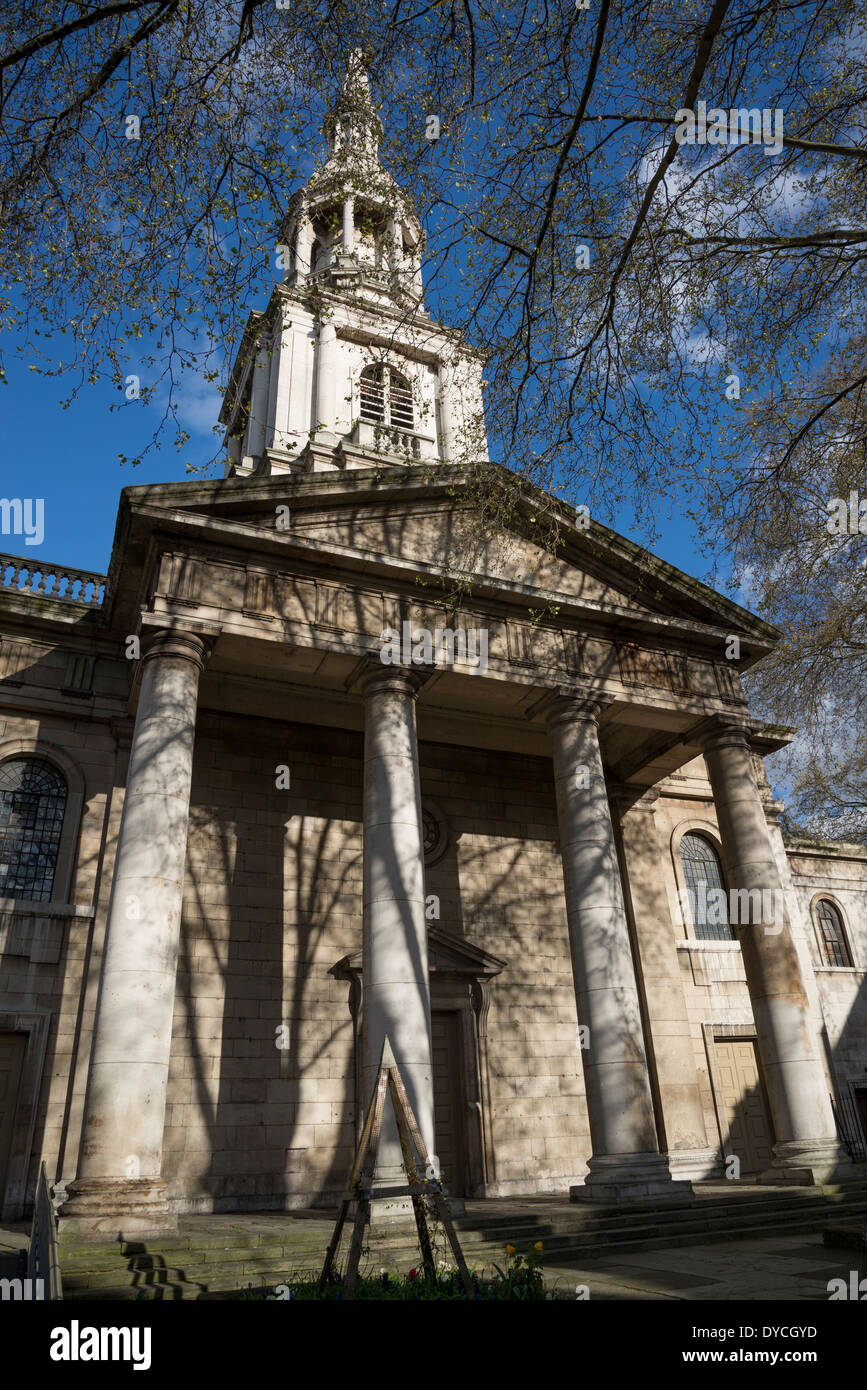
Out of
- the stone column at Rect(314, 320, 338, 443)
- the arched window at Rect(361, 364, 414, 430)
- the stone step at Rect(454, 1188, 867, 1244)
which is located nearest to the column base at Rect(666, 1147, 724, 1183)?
the stone step at Rect(454, 1188, 867, 1244)

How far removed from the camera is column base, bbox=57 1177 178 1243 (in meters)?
9.09

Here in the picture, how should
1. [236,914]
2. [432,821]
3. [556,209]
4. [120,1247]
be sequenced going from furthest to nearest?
[432,821], [236,914], [556,209], [120,1247]

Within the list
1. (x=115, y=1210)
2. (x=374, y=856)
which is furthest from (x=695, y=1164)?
(x=115, y=1210)

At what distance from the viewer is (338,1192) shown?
14500 millimetres

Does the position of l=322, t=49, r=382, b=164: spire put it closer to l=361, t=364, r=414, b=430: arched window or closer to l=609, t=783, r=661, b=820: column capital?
l=609, t=783, r=661, b=820: column capital

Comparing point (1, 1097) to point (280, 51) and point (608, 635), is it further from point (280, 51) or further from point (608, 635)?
point (280, 51)

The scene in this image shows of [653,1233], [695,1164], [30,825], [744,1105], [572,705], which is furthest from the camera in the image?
[744,1105]

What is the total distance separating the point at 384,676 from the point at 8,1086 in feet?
27.2

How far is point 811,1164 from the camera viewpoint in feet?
44.0

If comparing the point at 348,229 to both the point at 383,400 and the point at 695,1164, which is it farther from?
the point at 695,1164

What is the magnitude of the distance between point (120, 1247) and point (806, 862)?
18898mm

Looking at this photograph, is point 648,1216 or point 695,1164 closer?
point 648,1216

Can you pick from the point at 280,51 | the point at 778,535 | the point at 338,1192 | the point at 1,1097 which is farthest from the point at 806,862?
the point at 280,51

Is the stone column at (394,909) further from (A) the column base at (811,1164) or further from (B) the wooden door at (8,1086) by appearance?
(A) the column base at (811,1164)
